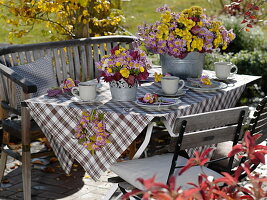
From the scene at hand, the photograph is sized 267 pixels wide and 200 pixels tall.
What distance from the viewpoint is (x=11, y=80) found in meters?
3.55

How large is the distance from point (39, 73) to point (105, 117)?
1.27 m

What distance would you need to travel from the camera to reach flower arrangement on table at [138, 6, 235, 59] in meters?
3.49

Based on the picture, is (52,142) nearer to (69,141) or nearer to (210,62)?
(69,141)

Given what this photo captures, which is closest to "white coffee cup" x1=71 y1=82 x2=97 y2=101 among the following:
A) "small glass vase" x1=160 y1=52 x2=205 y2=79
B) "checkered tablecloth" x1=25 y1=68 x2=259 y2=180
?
"checkered tablecloth" x1=25 y1=68 x2=259 y2=180

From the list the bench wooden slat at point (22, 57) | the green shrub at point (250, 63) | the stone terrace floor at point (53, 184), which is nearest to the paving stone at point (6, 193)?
the stone terrace floor at point (53, 184)

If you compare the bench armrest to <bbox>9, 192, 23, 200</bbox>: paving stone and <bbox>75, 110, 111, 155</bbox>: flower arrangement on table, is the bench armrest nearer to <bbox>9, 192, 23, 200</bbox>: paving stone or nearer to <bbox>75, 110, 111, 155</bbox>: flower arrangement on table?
<bbox>75, 110, 111, 155</bbox>: flower arrangement on table

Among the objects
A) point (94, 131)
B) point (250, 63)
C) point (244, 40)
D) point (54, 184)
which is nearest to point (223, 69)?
point (94, 131)

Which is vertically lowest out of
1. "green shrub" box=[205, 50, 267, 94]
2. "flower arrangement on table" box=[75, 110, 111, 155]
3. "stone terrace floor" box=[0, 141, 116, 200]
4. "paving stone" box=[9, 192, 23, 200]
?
"stone terrace floor" box=[0, 141, 116, 200]

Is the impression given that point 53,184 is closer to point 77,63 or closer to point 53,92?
point 53,92

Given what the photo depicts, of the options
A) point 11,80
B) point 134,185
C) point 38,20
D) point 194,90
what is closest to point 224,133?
point 134,185

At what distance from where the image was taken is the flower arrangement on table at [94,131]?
2.89m

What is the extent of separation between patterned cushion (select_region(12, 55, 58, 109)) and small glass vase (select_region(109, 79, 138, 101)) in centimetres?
100

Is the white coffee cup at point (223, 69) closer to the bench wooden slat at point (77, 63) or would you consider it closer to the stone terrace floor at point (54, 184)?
the stone terrace floor at point (54, 184)

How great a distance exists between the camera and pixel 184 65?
3.67 metres
